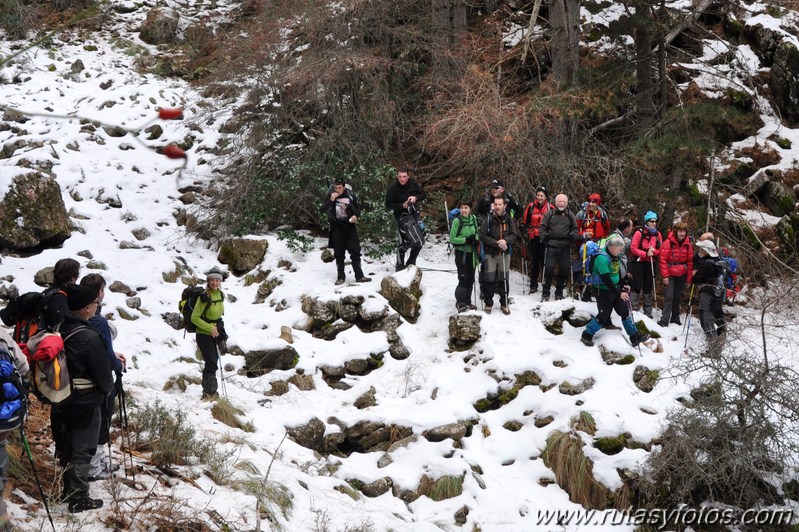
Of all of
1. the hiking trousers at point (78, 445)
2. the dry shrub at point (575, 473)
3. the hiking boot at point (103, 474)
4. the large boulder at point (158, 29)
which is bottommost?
the dry shrub at point (575, 473)

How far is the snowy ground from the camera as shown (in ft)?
22.3

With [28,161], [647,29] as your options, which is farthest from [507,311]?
[28,161]

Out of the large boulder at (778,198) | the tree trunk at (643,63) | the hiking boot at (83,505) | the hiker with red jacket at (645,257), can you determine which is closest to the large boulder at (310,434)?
the hiking boot at (83,505)

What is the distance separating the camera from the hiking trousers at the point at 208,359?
784 centimetres

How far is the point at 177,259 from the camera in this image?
1209cm

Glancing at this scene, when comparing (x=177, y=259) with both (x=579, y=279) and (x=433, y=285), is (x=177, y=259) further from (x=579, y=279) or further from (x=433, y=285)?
(x=579, y=279)

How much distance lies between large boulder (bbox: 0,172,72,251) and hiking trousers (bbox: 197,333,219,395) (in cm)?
495

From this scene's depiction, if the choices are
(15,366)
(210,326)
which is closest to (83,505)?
(15,366)

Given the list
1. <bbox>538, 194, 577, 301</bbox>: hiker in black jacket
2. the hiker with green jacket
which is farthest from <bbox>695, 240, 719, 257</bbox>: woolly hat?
the hiker with green jacket

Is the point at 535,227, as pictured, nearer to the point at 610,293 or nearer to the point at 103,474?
the point at 610,293

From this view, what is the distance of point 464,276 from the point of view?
401 inches

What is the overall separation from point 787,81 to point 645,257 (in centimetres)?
728

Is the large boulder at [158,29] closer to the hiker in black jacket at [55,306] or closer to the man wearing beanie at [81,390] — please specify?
the hiker in black jacket at [55,306]

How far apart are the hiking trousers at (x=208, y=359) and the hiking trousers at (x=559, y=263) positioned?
5115mm
